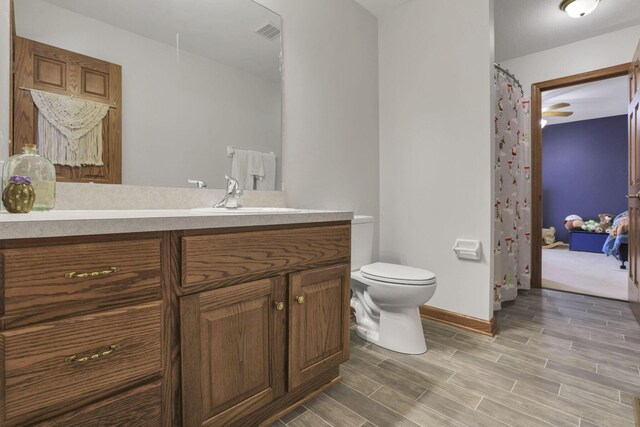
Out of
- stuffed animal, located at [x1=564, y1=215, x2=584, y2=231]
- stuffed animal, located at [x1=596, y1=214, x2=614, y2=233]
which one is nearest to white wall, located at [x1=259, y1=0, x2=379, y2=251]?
stuffed animal, located at [x1=596, y1=214, x2=614, y2=233]

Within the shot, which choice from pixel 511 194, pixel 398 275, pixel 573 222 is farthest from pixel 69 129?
pixel 573 222

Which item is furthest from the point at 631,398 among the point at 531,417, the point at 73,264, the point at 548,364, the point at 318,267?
the point at 73,264

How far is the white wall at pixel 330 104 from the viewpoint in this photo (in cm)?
201

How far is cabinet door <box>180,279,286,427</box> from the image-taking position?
0.97 m

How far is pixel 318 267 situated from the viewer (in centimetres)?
135

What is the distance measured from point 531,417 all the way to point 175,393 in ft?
4.50

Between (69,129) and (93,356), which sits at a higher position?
(69,129)

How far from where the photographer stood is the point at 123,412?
84 cm

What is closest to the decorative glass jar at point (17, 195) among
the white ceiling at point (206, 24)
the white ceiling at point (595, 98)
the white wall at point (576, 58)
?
the white ceiling at point (206, 24)

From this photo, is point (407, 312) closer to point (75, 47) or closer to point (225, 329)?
point (225, 329)

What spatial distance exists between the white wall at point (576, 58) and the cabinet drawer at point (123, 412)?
4.00 metres

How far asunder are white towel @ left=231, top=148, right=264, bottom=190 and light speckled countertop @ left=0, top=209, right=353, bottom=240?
67cm

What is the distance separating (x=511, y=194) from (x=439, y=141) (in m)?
0.90

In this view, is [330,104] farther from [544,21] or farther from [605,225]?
[605,225]
